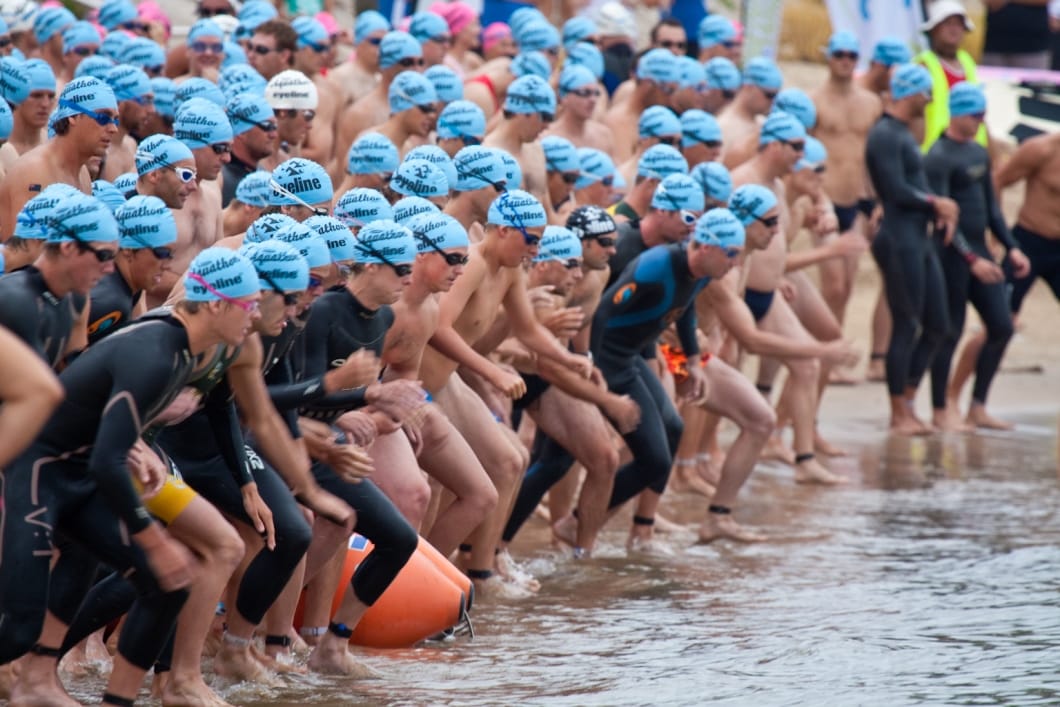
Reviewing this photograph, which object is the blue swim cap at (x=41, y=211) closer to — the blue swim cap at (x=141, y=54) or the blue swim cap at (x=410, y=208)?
the blue swim cap at (x=410, y=208)

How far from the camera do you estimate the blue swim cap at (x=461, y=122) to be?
9938 millimetres

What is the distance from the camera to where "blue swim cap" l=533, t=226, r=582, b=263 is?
28.3 ft

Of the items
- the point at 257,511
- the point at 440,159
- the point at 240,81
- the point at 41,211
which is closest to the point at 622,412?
the point at 440,159

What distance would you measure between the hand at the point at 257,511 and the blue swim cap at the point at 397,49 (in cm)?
562

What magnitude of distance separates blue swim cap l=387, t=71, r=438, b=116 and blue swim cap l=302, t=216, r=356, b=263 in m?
3.49

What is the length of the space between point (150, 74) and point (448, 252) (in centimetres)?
394

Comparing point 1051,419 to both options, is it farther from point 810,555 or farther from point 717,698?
point 717,698

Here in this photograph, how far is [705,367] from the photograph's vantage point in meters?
10.2

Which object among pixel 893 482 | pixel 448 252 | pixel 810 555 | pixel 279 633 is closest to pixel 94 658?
pixel 279 633

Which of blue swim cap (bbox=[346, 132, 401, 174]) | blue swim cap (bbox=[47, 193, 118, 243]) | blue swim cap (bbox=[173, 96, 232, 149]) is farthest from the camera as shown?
blue swim cap (bbox=[346, 132, 401, 174])

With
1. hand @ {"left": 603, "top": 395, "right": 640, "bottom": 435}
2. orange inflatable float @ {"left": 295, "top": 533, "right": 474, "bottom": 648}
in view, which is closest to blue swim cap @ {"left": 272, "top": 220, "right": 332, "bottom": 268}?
orange inflatable float @ {"left": 295, "top": 533, "right": 474, "bottom": 648}

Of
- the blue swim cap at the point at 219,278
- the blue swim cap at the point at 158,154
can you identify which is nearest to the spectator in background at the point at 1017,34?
the blue swim cap at the point at 158,154

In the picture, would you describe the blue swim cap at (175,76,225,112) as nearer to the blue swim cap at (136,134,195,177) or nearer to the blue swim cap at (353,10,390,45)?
the blue swim cap at (136,134,195,177)

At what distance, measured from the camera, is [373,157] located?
29.2 feet
